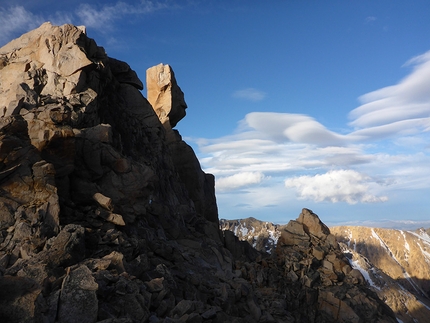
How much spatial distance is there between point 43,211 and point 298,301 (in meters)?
26.7

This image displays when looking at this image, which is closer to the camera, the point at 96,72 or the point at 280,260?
the point at 96,72

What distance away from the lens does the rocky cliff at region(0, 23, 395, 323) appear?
15242 mm

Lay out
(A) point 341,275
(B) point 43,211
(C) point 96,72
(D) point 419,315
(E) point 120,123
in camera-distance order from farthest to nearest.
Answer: (D) point 419,315
(A) point 341,275
(E) point 120,123
(C) point 96,72
(B) point 43,211

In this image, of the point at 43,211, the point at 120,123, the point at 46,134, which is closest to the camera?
the point at 43,211

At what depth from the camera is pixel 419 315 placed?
126 m

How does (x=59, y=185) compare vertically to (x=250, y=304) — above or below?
above

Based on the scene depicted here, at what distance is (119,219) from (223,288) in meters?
8.29

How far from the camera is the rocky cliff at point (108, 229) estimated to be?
600 inches

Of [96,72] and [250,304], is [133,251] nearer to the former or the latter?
[250,304]

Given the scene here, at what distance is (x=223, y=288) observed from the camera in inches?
977

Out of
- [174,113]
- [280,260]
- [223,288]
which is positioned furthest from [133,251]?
[174,113]

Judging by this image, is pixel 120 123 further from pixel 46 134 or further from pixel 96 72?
pixel 46 134

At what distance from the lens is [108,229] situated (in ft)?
73.4

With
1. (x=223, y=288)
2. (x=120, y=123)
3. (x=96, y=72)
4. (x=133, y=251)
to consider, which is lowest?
(x=223, y=288)
